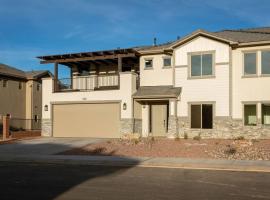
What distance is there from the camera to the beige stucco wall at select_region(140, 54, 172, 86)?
28.7 metres

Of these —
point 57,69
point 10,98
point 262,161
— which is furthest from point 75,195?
point 10,98

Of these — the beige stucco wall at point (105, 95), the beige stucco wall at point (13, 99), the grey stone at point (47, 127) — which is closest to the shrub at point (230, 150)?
the beige stucco wall at point (105, 95)

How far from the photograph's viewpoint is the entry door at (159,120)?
95.6ft

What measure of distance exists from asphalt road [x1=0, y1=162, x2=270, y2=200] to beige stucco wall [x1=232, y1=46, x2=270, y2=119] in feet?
39.5

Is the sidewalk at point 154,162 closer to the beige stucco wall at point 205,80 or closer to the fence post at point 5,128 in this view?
the beige stucco wall at point 205,80

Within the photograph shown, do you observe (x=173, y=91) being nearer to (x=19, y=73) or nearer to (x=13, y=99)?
(x=13, y=99)

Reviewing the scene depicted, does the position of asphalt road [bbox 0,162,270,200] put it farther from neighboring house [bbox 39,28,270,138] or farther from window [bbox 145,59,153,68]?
window [bbox 145,59,153,68]

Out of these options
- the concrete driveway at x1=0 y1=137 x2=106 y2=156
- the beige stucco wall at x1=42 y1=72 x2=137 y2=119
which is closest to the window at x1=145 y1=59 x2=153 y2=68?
the beige stucco wall at x1=42 y1=72 x2=137 y2=119

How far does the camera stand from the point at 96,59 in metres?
30.1

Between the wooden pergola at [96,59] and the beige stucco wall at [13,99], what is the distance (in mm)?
9063

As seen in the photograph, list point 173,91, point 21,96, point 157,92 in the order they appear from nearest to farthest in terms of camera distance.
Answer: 1. point 173,91
2. point 157,92
3. point 21,96

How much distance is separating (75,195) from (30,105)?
33.6 m

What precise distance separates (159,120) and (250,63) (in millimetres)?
7298

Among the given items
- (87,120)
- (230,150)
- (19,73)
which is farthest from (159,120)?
(19,73)
